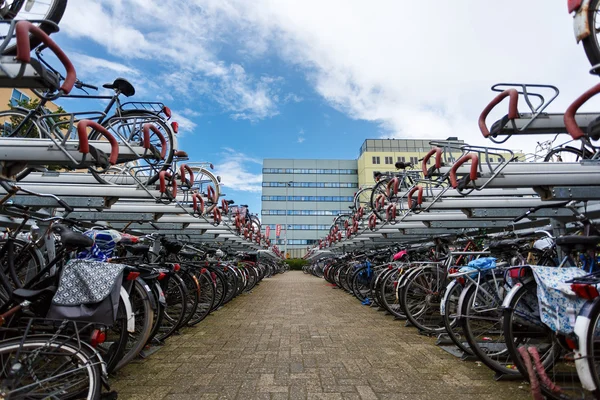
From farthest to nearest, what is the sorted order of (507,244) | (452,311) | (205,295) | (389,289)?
(389,289), (205,295), (452,311), (507,244)

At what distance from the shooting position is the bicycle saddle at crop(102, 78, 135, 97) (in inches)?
185

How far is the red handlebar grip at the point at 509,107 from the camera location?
9.01 ft

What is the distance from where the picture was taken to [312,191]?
53844 mm

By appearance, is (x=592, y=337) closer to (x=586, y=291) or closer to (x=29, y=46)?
(x=586, y=291)

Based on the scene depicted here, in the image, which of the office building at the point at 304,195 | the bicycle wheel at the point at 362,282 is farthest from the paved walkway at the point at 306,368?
the office building at the point at 304,195

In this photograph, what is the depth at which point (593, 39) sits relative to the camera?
218cm

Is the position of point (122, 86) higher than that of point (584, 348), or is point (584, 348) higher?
point (122, 86)

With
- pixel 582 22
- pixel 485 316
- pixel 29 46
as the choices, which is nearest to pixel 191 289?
pixel 485 316

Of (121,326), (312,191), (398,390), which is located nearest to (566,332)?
(398,390)

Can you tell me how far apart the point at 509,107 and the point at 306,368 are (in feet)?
9.25

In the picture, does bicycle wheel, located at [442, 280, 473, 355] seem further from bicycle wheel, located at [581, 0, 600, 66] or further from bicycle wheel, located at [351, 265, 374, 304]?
bicycle wheel, located at [351, 265, 374, 304]

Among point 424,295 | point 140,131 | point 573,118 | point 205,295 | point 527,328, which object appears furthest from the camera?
point 205,295

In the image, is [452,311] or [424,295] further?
[424,295]

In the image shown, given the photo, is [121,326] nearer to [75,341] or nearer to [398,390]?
[75,341]
